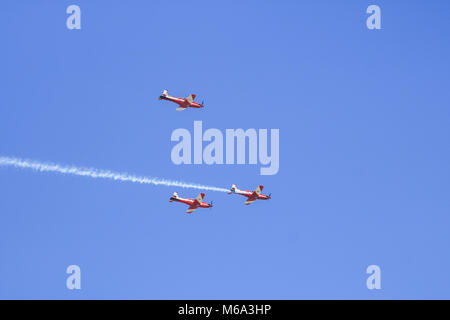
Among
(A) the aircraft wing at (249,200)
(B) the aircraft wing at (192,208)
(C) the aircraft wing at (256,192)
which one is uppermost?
(C) the aircraft wing at (256,192)

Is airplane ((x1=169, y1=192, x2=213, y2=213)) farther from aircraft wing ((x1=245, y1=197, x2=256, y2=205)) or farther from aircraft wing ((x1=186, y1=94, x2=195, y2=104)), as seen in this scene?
aircraft wing ((x1=186, y1=94, x2=195, y2=104))

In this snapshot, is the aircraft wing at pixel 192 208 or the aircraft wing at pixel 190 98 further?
the aircraft wing at pixel 192 208

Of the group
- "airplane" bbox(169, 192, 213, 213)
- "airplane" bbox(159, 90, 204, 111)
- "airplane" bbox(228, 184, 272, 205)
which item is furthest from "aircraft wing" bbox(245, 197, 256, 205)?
"airplane" bbox(159, 90, 204, 111)

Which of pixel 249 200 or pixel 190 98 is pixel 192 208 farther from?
pixel 190 98

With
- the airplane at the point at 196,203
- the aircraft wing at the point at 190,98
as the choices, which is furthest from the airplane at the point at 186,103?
the airplane at the point at 196,203

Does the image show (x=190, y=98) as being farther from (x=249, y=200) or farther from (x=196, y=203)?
(x=249, y=200)

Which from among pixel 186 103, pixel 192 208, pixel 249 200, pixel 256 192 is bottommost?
pixel 192 208

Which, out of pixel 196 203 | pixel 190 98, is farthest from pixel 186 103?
pixel 196 203

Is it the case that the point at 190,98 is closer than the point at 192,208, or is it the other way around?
the point at 190,98

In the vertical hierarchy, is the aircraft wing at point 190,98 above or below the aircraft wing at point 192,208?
above

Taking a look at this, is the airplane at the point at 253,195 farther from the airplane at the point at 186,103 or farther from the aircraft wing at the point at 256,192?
the airplane at the point at 186,103

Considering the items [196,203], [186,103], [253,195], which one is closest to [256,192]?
[253,195]

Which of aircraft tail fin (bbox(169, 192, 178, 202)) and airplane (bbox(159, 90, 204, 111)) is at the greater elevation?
airplane (bbox(159, 90, 204, 111))

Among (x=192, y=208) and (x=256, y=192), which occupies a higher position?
(x=256, y=192)
